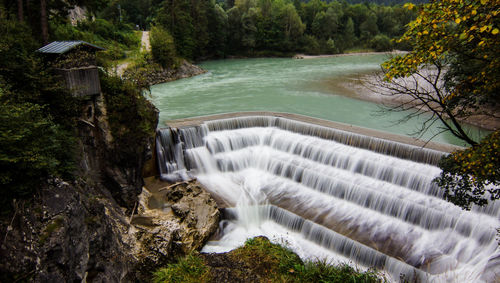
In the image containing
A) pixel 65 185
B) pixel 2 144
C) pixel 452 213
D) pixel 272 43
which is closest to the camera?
pixel 2 144

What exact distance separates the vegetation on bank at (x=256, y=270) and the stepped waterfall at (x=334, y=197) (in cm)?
98

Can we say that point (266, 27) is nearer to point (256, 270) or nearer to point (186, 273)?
point (256, 270)

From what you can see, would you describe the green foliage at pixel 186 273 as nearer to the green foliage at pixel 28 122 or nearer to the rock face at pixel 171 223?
the rock face at pixel 171 223

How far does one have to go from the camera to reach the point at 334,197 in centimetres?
1204

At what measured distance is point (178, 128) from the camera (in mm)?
13773

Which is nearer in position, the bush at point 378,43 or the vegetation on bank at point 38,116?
the vegetation on bank at point 38,116

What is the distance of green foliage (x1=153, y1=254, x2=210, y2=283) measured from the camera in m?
6.95

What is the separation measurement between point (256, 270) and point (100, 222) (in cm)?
375

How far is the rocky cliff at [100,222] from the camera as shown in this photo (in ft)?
15.3

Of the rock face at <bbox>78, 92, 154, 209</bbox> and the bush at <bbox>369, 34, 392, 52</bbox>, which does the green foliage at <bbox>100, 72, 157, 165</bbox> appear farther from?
the bush at <bbox>369, 34, 392, 52</bbox>

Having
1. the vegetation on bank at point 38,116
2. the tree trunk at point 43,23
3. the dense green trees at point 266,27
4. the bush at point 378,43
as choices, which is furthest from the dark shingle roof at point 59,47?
the bush at point 378,43

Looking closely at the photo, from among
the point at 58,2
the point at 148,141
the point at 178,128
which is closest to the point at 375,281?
the point at 148,141

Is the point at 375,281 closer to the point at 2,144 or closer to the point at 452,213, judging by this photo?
the point at 452,213

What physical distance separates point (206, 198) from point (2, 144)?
689cm
